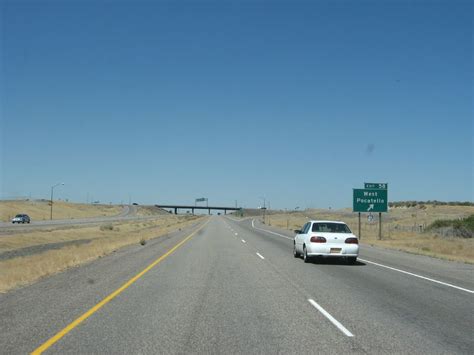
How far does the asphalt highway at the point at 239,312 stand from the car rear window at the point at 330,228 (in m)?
3.31

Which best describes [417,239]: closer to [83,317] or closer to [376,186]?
[376,186]

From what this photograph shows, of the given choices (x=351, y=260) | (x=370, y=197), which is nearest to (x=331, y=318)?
(x=351, y=260)

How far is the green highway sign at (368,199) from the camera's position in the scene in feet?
140

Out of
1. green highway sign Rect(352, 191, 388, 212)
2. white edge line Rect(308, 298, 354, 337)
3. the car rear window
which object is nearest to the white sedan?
the car rear window

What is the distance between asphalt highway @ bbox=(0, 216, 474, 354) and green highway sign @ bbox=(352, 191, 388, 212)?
25021mm

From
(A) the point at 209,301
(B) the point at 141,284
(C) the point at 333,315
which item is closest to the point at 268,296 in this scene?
(A) the point at 209,301

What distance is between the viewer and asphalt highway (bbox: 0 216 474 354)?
298 inches

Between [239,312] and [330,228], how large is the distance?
11681mm

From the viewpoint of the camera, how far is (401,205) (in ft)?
526

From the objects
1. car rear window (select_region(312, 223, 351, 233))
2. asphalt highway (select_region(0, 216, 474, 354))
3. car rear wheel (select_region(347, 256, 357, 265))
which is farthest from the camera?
car rear window (select_region(312, 223, 351, 233))

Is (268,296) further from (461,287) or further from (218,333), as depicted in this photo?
(461,287)

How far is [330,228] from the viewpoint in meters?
21.2

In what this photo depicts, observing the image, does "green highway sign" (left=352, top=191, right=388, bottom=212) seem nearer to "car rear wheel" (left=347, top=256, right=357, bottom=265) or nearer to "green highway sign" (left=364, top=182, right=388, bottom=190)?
"green highway sign" (left=364, top=182, right=388, bottom=190)

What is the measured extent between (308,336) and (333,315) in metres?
1.87
